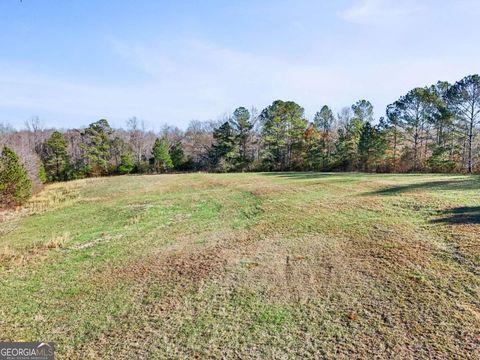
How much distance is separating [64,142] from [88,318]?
48008mm

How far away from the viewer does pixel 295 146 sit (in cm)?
4419

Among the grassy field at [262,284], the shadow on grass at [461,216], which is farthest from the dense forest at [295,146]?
the shadow on grass at [461,216]

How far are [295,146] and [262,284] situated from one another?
39.1 metres

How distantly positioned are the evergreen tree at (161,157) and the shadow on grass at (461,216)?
42.0m

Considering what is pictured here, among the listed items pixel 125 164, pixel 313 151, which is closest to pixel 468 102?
pixel 313 151

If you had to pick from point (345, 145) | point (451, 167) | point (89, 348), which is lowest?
point (89, 348)

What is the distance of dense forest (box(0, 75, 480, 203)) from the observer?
29.3 meters

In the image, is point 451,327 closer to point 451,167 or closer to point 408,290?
point 408,290

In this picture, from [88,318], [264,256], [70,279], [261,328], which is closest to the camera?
[261,328]

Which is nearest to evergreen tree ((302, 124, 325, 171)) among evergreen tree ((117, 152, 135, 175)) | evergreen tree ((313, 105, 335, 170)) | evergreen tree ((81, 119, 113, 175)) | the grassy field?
evergreen tree ((313, 105, 335, 170))

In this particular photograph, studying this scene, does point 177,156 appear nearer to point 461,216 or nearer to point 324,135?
point 324,135

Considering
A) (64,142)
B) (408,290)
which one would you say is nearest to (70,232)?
(408,290)

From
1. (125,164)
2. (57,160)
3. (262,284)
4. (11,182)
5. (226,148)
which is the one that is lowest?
(262,284)

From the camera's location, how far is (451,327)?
4559 mm
